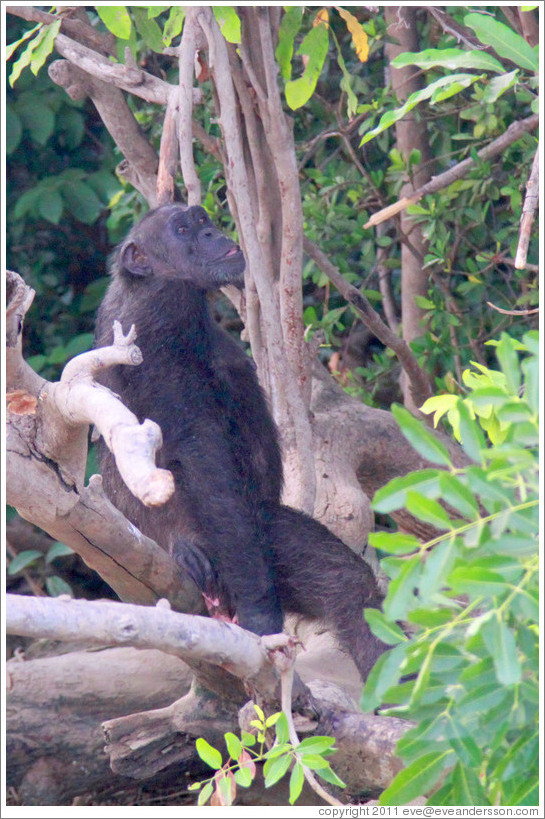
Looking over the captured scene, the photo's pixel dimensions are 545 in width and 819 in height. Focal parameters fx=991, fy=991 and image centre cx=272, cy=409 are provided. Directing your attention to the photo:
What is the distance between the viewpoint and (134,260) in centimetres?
345

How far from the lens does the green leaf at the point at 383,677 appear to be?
140cm

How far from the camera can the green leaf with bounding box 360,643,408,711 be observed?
1396mm

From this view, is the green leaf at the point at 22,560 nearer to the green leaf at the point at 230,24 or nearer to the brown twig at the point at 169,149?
the brown twig at the point at 169,149

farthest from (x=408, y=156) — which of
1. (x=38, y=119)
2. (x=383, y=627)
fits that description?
(x=383, y=627)

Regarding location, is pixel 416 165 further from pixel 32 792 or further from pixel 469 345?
pixel 32 792

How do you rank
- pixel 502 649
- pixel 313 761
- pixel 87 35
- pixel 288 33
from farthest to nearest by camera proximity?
pixel 87 35
pixel 288 33
pixel 313 761
pixel 502 649

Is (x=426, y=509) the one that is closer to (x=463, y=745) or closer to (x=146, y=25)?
(x=463, y=745)

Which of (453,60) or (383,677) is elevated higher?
(453,60)

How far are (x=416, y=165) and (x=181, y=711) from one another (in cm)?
253

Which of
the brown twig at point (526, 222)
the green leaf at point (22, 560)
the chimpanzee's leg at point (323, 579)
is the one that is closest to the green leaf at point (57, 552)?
the green leaf at point (22, 560)

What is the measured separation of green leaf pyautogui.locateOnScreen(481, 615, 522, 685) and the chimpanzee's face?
225 cm

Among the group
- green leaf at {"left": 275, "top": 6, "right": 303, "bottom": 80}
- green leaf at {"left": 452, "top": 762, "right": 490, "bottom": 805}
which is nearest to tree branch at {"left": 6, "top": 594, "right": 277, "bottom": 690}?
green leaf at {"left": 452, "top": 762, "right": 490, "bottom": 805}

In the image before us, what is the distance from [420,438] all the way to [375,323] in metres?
2.37

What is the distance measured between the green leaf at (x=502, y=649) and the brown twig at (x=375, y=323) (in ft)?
8.01
